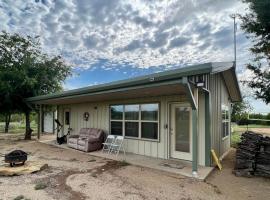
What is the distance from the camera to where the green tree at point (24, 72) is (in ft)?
40.3

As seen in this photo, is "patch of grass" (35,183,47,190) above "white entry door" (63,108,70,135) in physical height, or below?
below

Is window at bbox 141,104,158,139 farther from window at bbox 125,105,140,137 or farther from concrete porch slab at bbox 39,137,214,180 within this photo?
concrete porch slab at bbox 39,137,214,180

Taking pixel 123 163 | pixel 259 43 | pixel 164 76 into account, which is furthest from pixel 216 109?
pixel 259 43

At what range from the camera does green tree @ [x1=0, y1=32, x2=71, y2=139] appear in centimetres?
1228

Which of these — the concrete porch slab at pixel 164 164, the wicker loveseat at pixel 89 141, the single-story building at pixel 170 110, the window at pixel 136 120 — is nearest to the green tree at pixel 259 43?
the single-story building at pixel 170 110

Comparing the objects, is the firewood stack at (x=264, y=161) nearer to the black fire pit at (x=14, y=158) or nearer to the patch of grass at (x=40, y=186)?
the patch of grass at (x=40, y=186)

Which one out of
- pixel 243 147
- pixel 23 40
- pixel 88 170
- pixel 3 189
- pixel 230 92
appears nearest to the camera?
pixel 3 189

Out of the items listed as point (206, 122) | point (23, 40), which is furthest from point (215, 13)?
point (23, 40)

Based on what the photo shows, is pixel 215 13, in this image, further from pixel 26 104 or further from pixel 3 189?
pixel 26 104

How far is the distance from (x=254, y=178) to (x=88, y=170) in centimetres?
429

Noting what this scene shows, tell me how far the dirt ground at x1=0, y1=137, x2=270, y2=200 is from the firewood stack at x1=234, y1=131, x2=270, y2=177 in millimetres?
296

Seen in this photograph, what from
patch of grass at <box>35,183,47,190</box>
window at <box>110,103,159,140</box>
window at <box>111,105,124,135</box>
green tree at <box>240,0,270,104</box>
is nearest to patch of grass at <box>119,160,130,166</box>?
window at <box>110,103,159,140</box>

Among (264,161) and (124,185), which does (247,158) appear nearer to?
(264,161)

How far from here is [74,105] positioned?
1185cm
